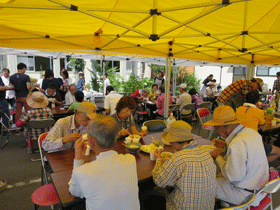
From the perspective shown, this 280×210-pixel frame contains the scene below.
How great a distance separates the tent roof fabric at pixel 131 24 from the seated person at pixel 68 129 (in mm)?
1231

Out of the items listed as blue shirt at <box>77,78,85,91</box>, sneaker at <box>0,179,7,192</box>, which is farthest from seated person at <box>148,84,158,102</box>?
sneaker at <box>0,179,7,192</box>

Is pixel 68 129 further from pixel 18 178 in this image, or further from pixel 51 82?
pixel 51 82

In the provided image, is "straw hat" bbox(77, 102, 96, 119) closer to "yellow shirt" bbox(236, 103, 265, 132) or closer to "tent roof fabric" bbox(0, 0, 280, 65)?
"tent roof fabric" bbox(0, 0, 280, 65)

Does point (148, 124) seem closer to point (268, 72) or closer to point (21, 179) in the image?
point (21, 179)

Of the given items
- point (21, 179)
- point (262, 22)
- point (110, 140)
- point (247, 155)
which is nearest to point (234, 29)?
point (262, 22)

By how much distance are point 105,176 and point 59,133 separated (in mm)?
1390

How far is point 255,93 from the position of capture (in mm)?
3270

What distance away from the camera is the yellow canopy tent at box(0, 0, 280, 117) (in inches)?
112

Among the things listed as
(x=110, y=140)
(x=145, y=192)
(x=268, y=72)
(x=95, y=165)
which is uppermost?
(x=268, y=72)

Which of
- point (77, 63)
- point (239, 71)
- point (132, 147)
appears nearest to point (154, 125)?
point (132, 147)

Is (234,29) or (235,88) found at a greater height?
(234,29)

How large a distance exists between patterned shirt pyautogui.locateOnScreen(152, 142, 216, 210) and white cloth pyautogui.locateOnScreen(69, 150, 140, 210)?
1.17 feet

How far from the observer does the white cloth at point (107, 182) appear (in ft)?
3.75

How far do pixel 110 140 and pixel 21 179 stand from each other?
9.15 ft
